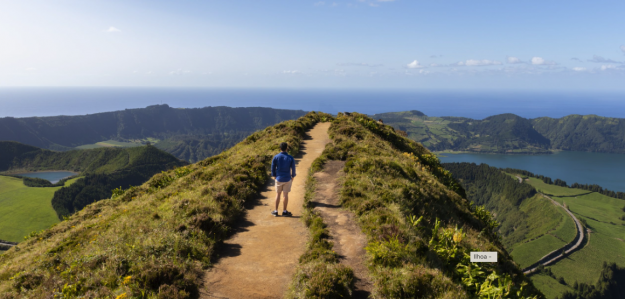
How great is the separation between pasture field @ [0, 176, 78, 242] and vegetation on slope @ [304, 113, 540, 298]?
164815 millimetres

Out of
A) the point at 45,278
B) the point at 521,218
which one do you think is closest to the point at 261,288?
the point at 45,278

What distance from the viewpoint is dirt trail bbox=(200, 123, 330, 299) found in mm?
7488

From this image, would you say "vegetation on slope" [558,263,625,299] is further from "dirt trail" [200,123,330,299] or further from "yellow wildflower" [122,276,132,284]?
"yellow wildflower" [122,276,132,284]

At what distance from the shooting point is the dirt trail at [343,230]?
791 cm

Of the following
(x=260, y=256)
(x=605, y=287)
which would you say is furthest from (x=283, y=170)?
(x=605, y=287)

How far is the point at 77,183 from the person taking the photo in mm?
175250

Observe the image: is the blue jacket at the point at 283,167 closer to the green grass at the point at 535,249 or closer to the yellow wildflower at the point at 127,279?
the yellow wildflower at the point at 127,279

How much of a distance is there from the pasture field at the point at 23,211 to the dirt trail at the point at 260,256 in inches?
6379

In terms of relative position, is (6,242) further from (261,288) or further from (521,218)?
(521,218)

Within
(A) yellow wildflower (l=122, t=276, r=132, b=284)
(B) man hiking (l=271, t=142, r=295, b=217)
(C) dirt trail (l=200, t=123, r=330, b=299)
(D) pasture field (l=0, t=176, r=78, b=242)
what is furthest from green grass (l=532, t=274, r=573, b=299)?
(D) pasture field (l=0, t=176, r=78, b=242)

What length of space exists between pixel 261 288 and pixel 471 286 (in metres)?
5.86

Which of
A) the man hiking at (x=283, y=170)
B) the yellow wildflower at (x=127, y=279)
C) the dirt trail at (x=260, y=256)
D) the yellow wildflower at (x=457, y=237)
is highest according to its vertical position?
the man hiking at (x=283, y=170)

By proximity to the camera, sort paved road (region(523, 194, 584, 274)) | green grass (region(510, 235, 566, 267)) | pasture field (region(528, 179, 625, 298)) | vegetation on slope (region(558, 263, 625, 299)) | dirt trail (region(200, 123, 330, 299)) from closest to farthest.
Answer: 1. dirt trail (region(200, 123, 330, 299))
2. vegetation on slope (region(558, 263, 625, 299))
3. pasture field (region(528, 179, 625, 298))
4. paved road (region(523, 194, 584, 274))
5. green grass (region(510, 235, 566, 267))

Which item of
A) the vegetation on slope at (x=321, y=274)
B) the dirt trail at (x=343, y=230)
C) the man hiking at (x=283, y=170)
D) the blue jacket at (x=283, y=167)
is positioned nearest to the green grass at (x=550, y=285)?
the dirt trail at (x=343, y=230)
